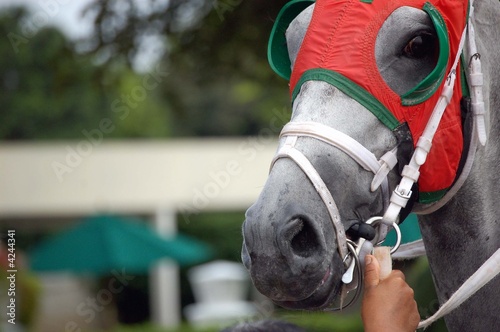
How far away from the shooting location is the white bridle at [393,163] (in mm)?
2002

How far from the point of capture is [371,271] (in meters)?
2.08

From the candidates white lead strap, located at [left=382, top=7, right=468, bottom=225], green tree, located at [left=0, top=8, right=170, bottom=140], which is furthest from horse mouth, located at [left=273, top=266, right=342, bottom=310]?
green tree, located at [left=0, top=8, right=170, bottom=140]

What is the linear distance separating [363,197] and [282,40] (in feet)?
2.50

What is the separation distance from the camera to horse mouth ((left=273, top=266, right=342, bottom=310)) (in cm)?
197

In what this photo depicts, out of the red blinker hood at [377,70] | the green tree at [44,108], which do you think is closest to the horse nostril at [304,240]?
the red blinker hood at [377,70]

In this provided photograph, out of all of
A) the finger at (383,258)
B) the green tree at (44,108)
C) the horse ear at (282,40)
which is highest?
the horse ear at (282,40)

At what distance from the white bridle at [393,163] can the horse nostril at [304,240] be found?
0.08 metres

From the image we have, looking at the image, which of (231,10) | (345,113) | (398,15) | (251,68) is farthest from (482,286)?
(251,68)

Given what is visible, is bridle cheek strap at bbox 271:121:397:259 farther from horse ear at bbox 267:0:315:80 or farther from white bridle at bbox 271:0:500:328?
horse ear at bbox 267:0:315:80

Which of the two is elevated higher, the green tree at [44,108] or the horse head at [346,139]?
the horse head at [346,139]

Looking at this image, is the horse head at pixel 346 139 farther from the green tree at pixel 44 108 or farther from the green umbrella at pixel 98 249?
the green tree at pixel 44 108

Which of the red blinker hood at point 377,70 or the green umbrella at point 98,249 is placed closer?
the red blinker hood at point 377,70

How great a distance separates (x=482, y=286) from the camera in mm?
2262

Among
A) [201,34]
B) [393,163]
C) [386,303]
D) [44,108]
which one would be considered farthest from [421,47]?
[44,108]
